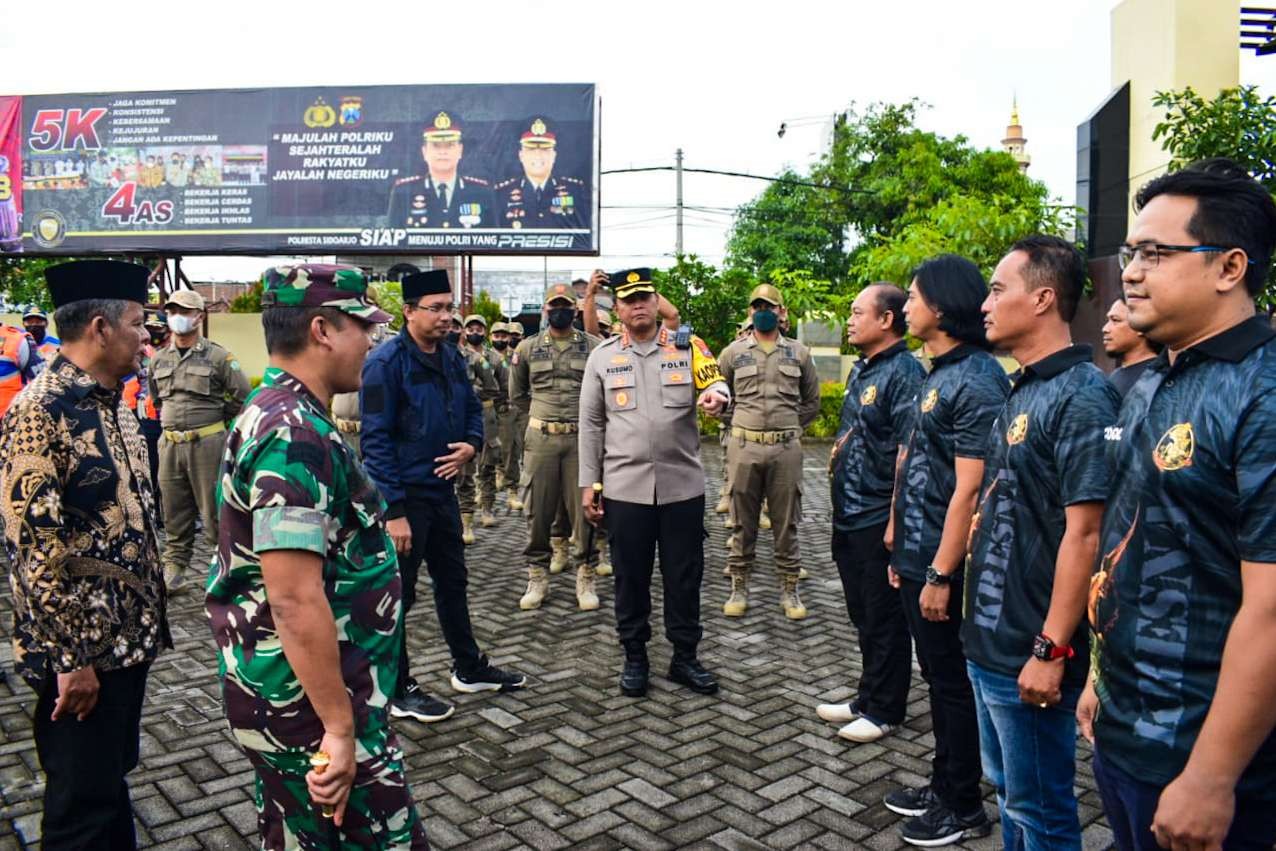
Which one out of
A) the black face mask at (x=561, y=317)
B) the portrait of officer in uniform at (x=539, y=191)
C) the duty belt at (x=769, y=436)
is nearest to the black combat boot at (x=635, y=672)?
the duty belt at (x=769, y=436)

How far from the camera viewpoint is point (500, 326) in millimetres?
12523

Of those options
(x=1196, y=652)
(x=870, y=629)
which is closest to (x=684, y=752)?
(x=870, y=629)

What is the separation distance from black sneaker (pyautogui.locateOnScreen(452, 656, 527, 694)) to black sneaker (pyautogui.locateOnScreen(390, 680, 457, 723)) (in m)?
0.28

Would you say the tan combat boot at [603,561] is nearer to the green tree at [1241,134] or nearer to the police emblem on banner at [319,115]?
the green tree at [1241,134]

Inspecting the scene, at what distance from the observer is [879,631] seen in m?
4.34

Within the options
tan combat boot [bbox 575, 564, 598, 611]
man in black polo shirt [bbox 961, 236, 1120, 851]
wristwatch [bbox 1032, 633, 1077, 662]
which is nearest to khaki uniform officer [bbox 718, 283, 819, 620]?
tan combat boot [bbox 575, 564, 598, 611]

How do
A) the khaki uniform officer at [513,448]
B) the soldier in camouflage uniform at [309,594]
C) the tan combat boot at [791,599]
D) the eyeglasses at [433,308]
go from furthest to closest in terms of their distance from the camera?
the khaki uniform officer at [513,448] → the tan combat boot at [791,599] → the eyeglasses at [433,308] → the soldier in camouflage uniform at [309,594]

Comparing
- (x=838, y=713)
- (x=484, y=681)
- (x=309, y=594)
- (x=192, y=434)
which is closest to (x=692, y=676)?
(x=838, y=713)

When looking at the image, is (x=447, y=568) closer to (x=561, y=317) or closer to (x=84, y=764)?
(x=84, y=764)

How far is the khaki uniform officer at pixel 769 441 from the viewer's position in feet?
21.5

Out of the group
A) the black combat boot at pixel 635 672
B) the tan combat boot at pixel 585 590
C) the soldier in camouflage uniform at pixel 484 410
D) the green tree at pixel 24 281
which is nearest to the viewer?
the black combat boot at pixel 635 672

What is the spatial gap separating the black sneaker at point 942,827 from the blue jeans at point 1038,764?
31.8 inches

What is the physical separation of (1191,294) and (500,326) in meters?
11.1

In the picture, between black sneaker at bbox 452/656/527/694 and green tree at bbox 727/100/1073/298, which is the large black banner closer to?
green tree at bbox 727/100/1073/298
